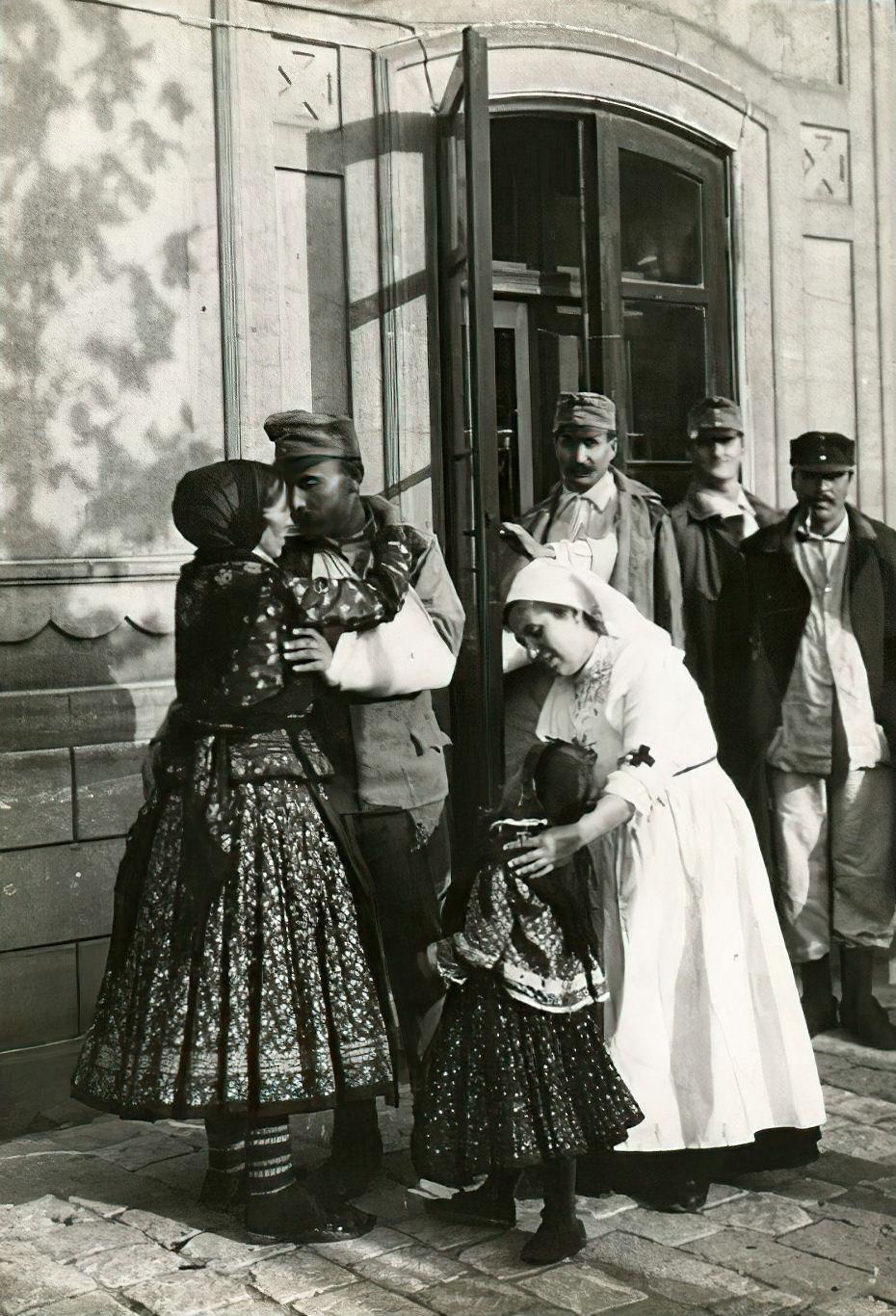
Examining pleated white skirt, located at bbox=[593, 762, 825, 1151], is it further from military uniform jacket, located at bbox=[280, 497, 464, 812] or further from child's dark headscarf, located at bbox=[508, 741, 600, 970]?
military uniform jacket, located at bbox=[280, 497, 464, 812]

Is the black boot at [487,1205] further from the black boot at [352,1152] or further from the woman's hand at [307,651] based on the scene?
the woman's hand at [307,651]

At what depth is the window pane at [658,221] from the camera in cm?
470

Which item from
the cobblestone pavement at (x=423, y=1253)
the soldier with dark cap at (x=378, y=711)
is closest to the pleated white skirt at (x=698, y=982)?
the cobblestone pavement at (x=423, y=1253)

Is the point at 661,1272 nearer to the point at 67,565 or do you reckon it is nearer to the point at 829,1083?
the point at 829,1083

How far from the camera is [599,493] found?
4.56 m

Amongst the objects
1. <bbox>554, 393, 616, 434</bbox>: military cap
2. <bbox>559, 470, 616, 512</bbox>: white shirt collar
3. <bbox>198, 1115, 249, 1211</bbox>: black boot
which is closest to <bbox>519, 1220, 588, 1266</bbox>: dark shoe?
<bbox>198, 1115, 249, 1211</bbox>: black boot

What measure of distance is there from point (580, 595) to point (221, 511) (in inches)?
38.2

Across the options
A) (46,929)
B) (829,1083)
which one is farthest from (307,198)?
(829,1083)

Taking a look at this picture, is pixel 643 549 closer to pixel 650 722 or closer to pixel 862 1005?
pixel 650 722

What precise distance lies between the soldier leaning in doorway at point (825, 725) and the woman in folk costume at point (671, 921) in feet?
3.75

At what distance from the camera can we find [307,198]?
4234mm

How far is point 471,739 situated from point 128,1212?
159 centimetres

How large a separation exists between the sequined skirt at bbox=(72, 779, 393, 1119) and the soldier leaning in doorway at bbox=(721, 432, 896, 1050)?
6.36 feet

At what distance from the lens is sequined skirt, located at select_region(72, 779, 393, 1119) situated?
10.7ft
